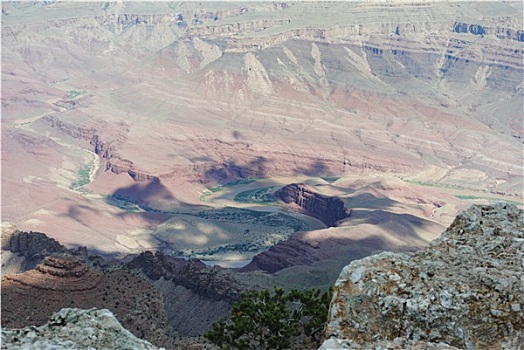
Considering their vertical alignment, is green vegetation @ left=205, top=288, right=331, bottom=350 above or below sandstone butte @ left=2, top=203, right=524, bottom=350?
below

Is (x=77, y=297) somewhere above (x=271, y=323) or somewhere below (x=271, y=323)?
below

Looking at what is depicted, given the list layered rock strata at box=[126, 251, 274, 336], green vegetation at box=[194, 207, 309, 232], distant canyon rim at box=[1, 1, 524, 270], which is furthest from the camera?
green vegetation at box=[194, 207, 309, 232]

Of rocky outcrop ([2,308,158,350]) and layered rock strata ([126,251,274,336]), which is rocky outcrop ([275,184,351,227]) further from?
rocky outcrop ([2,308,158,350])

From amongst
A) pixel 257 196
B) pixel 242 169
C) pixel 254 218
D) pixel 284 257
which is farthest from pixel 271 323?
pixel 242 169

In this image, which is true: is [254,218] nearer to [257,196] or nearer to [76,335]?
[257,196]

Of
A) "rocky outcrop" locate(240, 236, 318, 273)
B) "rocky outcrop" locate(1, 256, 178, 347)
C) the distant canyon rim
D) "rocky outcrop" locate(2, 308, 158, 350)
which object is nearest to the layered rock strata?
"rocky outcrop" locate(1, 256, 178, 347)

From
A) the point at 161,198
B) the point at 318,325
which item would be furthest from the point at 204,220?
the point at 318,325

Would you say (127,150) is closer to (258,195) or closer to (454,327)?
(258,195)
